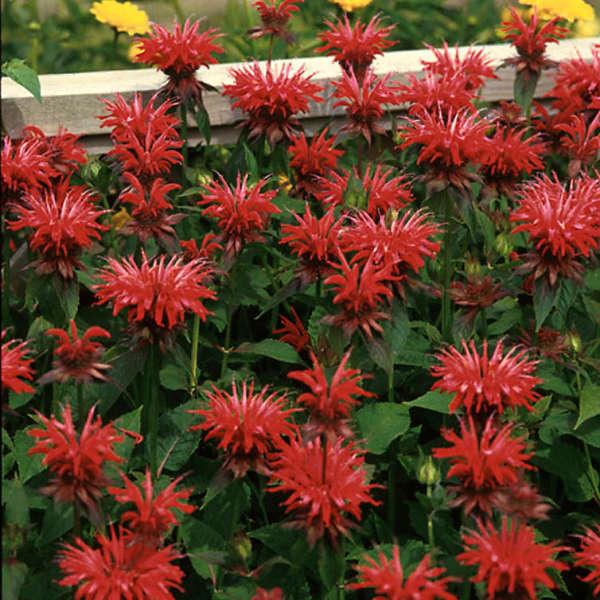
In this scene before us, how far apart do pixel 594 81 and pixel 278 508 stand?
37.3 inches

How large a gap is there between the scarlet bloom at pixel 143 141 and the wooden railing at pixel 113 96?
15.1 inches

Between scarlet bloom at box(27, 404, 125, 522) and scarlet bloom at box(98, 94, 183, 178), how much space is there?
19.5 inches

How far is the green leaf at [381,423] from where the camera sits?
1446mm

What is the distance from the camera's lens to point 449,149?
5.01 ft

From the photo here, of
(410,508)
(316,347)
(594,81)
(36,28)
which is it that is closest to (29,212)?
(316,347)

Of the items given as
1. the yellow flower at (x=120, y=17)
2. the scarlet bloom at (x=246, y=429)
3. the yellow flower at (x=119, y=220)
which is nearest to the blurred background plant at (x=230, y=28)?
the yellow flower at (x=120, y=17)

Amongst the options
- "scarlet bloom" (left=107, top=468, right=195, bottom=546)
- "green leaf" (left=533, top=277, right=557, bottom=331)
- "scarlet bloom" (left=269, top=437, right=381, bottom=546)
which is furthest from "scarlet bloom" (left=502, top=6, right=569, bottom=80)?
"scarlet bloom" (left=107, top=468, right=195, bottom=546)

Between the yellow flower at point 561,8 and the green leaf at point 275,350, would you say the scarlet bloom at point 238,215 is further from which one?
the yellow flower at point 561,8

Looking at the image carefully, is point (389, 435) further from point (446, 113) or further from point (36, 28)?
point (36, 28)

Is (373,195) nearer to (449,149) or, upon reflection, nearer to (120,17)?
(449,149)

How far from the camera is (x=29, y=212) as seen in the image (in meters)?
1.43

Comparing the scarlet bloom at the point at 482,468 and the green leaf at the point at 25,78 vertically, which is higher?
the green leaf at the point at 25,78

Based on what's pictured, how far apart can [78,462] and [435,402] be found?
0.51 m

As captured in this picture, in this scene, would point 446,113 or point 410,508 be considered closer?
point 410,508
